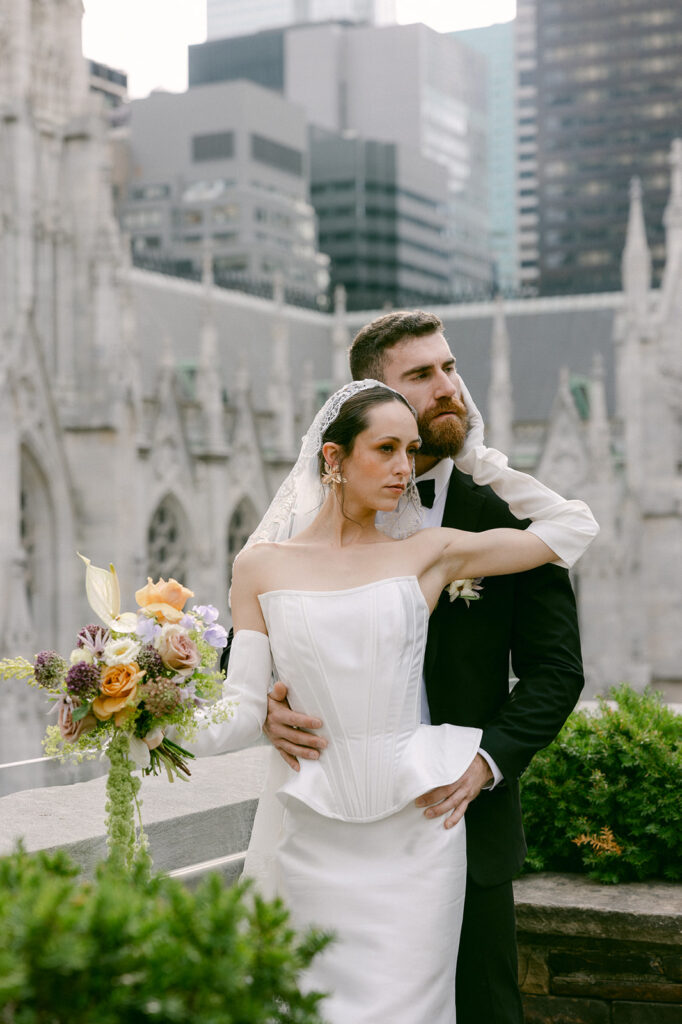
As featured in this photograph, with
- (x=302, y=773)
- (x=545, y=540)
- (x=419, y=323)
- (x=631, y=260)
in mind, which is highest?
(x=631, y=260)

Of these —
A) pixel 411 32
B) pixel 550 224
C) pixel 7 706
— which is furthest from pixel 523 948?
pixel 411 32

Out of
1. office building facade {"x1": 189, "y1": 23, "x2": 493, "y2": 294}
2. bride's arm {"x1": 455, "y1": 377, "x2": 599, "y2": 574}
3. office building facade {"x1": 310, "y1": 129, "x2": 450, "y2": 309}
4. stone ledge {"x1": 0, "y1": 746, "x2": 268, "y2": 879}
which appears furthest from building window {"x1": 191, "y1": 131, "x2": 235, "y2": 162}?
bride's arm {"x1": 455, "y1": 377, "x2": 599, "y2": 574}

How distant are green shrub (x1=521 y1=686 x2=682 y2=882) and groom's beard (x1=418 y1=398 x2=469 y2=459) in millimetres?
1571

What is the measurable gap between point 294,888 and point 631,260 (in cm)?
3368

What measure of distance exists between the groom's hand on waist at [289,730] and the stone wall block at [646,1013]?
1.72m

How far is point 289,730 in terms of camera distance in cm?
335

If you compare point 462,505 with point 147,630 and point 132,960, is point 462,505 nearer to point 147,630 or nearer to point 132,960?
point 147,630

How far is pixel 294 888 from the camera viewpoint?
3250mm

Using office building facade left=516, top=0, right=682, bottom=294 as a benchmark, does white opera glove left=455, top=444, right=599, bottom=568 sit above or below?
below

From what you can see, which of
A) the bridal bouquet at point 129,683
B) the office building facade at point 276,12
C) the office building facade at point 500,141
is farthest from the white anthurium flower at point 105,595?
the office building facade at point 276,12

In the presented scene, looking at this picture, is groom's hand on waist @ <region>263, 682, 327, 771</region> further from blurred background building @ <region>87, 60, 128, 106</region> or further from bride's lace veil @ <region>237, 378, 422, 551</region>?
blurred background building @ <region>87, 60, 128, 106</region>

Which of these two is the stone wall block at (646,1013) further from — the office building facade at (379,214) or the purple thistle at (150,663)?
the office building facade at (379,214)

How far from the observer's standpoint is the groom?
3342 mm

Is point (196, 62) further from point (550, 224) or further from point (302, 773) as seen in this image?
point (302, 773)
